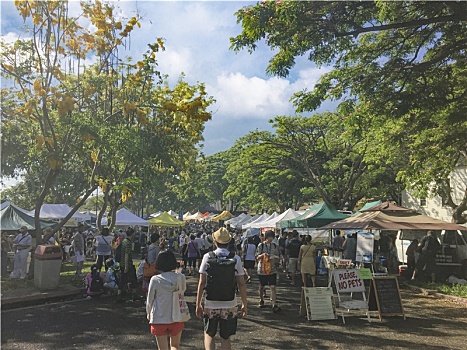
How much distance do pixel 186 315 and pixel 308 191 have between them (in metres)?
28.3

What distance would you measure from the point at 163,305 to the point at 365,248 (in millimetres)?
10951

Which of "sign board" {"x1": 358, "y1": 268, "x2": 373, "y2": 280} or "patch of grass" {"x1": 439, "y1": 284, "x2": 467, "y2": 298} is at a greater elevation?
"sign board" {"x1": 358, "y1": 268, "x2": 373, "y2": 280}

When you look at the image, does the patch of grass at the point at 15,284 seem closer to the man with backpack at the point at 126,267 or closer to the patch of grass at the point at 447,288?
the man with backpack at the point at 126,267

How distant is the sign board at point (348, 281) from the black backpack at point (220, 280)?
14.7 ft

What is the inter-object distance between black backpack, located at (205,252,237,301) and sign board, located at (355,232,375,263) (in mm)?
10146

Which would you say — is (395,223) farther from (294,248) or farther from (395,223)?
(294,248)

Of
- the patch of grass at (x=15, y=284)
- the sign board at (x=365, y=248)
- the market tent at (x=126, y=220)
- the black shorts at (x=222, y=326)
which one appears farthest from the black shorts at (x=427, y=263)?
the market tent at (x=126, y=220)

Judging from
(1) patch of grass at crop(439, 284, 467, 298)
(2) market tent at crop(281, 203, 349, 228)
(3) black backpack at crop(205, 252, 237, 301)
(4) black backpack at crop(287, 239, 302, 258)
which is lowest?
(1) patch of grass at crop(439, 284, 467, 298)

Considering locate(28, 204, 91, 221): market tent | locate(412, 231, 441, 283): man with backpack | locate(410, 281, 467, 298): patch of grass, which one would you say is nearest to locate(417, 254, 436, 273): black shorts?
locate(412, 231, 441, 283): man with backpack

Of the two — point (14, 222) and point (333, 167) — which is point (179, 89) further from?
point (333, 167)

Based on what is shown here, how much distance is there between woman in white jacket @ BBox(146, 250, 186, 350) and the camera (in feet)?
15.3

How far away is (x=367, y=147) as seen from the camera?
21.2 m

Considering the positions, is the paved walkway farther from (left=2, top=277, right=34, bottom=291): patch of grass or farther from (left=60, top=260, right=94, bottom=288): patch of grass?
(left=60, top=260, right=94, bottom=288): patch of grass

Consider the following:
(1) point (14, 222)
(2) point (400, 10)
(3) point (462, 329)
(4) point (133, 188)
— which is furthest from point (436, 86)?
(1) point (14, 222)
